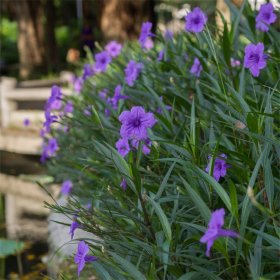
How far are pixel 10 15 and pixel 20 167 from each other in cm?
2855

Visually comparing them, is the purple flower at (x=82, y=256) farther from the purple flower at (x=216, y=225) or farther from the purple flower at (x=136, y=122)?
the purple flower at (x=216, y=225)

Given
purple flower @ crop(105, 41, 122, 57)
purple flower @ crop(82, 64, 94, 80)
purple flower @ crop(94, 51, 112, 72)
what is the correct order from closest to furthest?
purple flower @ crop(94, 51, 112, 72) → purple flower @ crop(82, 64, 94, 80) → purple flower @ crop(105, 41, 122, 57)

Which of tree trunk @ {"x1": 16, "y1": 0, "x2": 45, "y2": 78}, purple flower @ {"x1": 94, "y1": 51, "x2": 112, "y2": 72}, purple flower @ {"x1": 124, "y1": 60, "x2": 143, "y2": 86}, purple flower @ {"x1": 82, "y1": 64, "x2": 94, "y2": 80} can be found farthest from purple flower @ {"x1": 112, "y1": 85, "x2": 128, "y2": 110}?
tree trunk @ {"x1": 16, "y1": 0, "x2": 45, "y2": 78}

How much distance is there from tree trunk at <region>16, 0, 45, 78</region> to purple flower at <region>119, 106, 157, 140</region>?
53.3 ft

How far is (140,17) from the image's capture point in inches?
409

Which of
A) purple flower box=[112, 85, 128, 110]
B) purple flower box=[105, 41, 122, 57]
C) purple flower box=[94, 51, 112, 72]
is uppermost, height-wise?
purple flower box=[105, 41, 122, 57]

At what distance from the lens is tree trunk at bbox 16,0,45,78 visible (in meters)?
18.0

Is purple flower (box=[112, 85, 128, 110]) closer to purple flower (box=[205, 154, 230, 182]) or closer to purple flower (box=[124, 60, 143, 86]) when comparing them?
purple flower (box=[124, 60, 143, 86])

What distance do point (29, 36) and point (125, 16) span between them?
856cm

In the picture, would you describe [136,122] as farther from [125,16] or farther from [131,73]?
[125,16]

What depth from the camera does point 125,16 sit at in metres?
10.3

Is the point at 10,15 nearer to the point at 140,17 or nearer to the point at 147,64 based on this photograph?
the point at 140,17

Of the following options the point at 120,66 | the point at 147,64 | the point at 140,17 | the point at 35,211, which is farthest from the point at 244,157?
the point at 140,17

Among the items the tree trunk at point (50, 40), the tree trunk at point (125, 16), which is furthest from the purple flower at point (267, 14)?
the tree trunk at point (50, 40)
